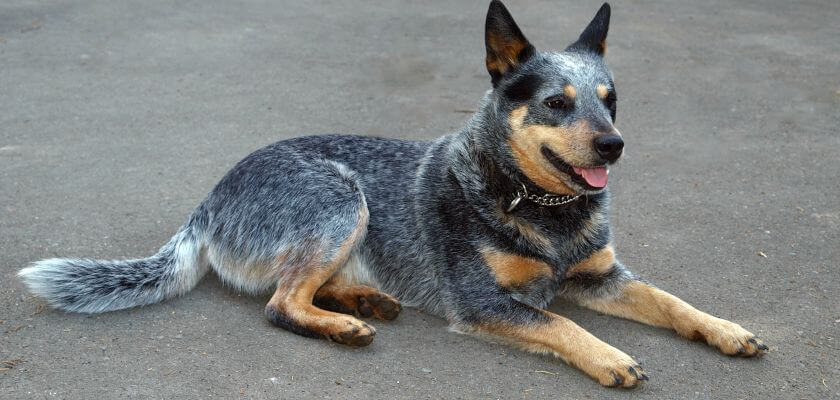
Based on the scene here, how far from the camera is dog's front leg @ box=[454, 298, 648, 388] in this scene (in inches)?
152

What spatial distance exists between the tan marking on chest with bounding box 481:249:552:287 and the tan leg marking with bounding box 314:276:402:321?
1.64 feet

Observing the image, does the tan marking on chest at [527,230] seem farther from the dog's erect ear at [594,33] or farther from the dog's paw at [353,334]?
the dog's erect ear at [594,33]

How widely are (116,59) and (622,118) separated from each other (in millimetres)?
4542

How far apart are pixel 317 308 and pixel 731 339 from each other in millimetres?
1843

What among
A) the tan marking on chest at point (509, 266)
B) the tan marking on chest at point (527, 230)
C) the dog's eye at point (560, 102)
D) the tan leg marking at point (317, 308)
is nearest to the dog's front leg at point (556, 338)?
the tan marking on chest at point (509, 266)

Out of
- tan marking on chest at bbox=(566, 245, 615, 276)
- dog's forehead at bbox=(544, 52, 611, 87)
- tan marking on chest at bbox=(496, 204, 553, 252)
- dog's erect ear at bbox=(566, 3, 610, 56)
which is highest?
dog's erect ear at bbox=(566, 3, 610, 56)

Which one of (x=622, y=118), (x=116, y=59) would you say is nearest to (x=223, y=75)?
(x=116, y=59)

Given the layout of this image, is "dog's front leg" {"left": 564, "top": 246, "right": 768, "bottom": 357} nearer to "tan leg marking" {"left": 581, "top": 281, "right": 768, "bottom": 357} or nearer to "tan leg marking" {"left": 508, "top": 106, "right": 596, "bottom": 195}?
"tan leg marking" {"left": 581, "top": 281, "right": 768, "bottom": 357}

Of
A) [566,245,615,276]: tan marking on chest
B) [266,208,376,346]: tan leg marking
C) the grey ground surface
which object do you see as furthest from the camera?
[566,245,615,276]: tan marking on chest

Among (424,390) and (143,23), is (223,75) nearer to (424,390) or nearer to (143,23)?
(143,23)

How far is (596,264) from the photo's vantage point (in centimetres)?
447

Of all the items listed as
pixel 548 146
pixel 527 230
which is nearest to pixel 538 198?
pixel 527 230

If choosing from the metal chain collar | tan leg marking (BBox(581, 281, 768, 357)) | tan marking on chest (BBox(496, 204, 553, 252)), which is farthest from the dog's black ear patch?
tan leg marking (BBox(581, 281, 768, 357))

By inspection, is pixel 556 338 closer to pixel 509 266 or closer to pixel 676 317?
pixel 509 266
